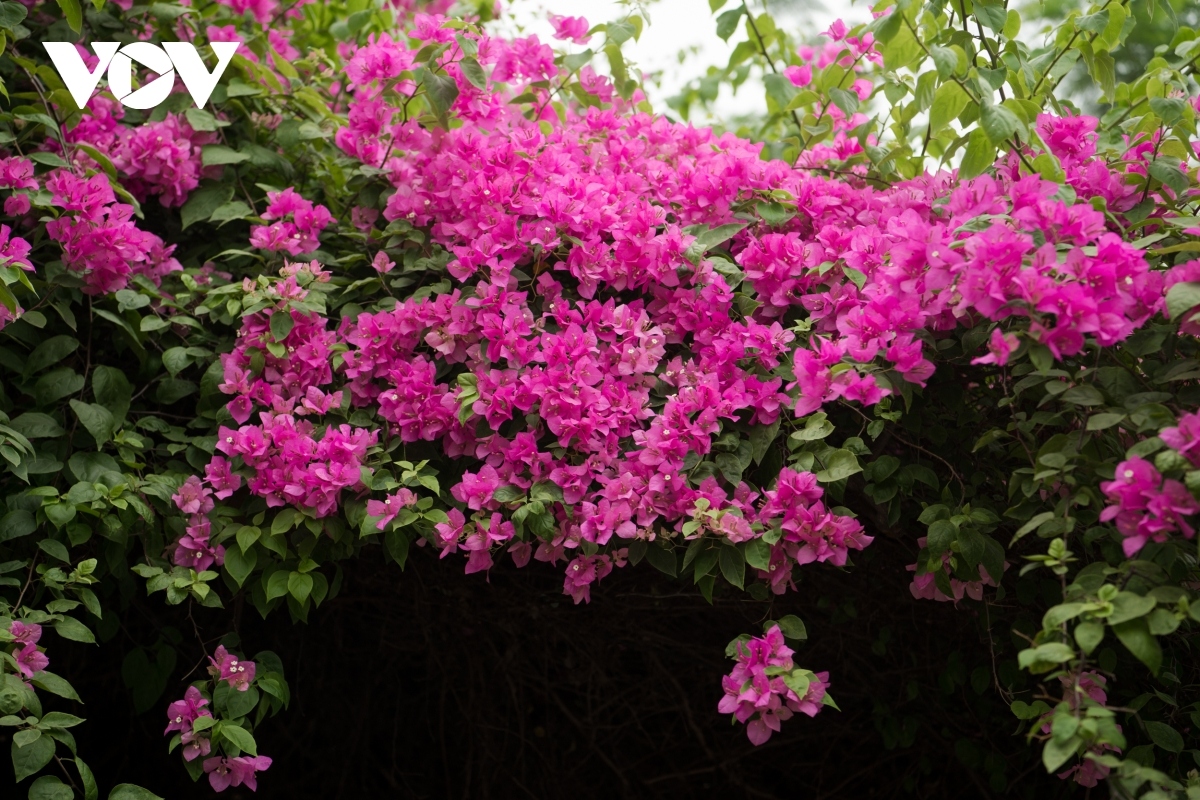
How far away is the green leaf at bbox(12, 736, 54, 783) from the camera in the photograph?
4.27 ft

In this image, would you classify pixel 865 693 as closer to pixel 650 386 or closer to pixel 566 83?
pixel 650 386

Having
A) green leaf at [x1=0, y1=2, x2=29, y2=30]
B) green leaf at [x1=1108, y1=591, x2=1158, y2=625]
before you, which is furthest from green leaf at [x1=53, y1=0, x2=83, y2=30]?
green leaf at [x1=1108, y1=591, x2=1158, y2=625]

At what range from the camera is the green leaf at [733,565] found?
135 centimetres

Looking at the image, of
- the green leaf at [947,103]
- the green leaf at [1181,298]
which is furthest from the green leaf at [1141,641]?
the green leaf at [947,103]

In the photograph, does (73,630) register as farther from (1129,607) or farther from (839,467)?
(1129,607)

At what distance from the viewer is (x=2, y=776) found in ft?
6.60

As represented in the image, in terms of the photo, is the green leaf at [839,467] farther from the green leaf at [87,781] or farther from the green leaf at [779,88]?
the green leaf at [87,781]

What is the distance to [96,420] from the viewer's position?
1597 mm

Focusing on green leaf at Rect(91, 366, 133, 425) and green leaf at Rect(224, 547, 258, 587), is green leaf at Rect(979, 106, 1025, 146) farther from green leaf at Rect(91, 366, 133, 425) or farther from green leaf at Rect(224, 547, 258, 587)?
green leaf at Rect(91, 366, 133, 425)

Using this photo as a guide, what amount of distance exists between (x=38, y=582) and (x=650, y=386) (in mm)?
942

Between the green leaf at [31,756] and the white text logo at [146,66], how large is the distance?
106 centimetres

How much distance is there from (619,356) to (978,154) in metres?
0.55

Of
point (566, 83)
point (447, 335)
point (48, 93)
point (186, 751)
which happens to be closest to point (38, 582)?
point (186, 751)

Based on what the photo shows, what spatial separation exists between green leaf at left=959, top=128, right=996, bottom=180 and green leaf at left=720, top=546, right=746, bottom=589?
57 centimetres
